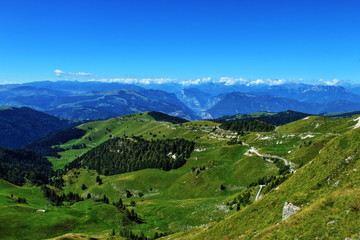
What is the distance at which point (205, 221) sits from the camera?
3782 inches

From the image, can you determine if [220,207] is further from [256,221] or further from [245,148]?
[245,148]

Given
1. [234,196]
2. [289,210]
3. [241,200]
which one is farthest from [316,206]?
[234,196]

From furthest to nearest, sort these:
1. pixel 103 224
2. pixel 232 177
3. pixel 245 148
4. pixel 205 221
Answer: pixel 245 148 < pixel 232 177 < pixel 103 224 < pixel 205 221

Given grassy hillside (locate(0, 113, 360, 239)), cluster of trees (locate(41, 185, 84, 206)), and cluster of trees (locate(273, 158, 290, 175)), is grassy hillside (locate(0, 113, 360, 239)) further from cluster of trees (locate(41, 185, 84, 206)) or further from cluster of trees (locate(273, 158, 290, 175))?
cluster of trees (locate(41, 185, 84, 206))

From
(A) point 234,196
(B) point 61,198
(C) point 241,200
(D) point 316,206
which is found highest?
(D) point 316,206

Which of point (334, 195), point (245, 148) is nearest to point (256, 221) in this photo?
point (334, 195)

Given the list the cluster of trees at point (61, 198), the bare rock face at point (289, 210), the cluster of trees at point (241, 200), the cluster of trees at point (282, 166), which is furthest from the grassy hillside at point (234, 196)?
the cluster of trees at point (61, 198)

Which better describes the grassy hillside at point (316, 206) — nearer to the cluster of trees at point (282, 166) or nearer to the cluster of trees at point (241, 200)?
the cluster of trees at point (241, 200)

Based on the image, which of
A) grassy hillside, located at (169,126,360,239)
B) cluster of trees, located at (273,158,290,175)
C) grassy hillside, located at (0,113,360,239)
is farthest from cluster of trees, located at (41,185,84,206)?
grassy hillside, located at (169,126,360,239)

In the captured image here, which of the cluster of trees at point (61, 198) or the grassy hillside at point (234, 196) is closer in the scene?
the grassy hillside at point (234, 196)

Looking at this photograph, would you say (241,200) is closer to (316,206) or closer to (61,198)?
(316,206)

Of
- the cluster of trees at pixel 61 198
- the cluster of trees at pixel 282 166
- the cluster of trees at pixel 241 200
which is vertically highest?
the cluster of trees at pixel 282 166

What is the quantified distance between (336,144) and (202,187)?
8923 cm

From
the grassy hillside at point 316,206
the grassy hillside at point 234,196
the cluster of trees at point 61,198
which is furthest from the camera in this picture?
the cluster of trees at point 61,198
